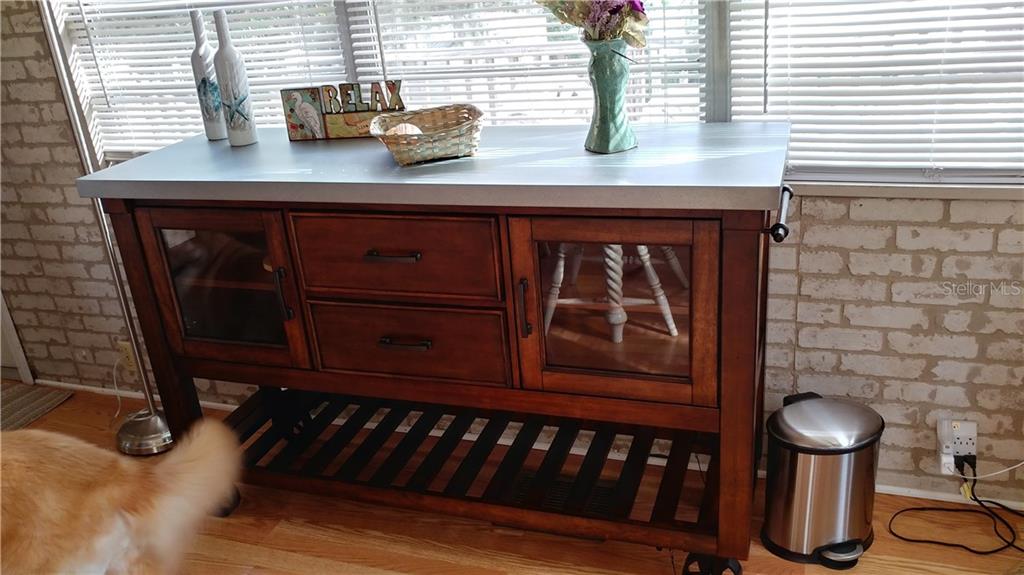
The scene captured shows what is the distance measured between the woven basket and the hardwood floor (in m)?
1.01

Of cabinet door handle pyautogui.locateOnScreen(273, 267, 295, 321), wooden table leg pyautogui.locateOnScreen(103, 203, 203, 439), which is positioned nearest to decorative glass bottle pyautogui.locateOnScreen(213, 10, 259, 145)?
wooden table leg pyautogui.locateOnScreen(103, 203, 203, 439)

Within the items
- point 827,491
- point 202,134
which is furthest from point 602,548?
point 202,134

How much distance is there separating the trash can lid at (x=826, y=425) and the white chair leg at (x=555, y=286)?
619 mm

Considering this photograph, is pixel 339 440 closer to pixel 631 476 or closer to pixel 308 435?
pixel 308 435

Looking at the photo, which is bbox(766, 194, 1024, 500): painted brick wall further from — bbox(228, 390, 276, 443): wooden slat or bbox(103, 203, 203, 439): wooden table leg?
bbox(103, 203, 203, 439): wooden table leg

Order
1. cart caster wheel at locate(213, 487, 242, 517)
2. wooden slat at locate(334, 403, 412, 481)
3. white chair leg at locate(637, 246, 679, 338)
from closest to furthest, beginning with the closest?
white chair leg at locate(637, 246, 679, 338)
wooden slat at locate(334, 403, 412, 481)
cart caster wheel at locate(213, 487, 242, 517)

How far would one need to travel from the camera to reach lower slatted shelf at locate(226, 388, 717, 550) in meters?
2.04

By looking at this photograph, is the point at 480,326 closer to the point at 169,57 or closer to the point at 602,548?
the point at 602,548

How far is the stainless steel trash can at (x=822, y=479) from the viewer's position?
1941 mm

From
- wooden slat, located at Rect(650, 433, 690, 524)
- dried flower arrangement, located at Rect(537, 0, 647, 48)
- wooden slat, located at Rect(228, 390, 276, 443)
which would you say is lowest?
wooden slat, located at Rect(650, 433, 690, 524)

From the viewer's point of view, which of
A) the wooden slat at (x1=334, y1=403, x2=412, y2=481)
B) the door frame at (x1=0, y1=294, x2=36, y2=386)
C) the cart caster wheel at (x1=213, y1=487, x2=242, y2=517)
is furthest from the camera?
the door frame at (x1=0, y1=294, x2=36, y2=386)

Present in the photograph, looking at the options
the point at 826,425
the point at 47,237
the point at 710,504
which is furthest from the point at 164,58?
the point at 826,425

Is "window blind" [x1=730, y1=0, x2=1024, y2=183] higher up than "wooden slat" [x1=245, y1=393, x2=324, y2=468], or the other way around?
"window blind" [x1=730, y1=0, x2=1024, y2=183]

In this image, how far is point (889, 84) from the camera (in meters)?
1.97
